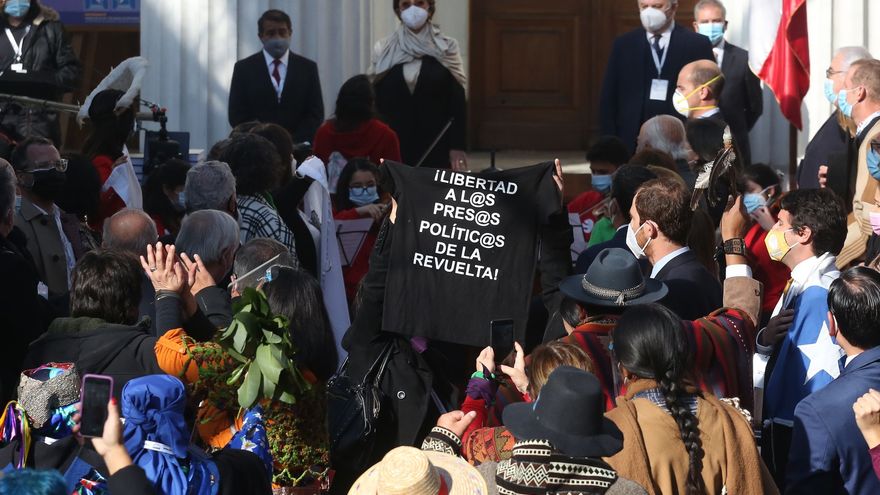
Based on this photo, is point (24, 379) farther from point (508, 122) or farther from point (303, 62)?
point (508, 122)

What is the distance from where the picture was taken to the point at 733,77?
35.7 feet

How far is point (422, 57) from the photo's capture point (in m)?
11.0

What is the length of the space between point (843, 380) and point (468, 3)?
991 centimetres

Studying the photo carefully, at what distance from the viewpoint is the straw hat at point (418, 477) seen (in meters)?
3.29

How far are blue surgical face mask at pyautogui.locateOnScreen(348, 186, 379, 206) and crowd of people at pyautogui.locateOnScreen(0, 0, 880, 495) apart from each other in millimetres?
18

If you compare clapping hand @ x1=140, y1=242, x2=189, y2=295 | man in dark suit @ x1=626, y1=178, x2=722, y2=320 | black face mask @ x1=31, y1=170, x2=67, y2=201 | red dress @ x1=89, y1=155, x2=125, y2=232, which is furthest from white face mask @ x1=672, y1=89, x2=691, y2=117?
clapping hand @ x1=140, y1=242, x2=189, y2=295

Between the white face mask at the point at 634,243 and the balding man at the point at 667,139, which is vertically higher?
the balding man at the point at 667,139

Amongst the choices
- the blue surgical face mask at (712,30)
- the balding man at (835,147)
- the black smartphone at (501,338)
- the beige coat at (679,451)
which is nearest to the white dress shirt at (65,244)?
the black smartphone at (501,338)

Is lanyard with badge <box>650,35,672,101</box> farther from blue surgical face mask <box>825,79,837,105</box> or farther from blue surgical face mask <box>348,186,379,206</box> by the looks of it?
blue surgical face mask <box>348,186,379,206</box>

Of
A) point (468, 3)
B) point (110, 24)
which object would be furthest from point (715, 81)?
point (110, 24)

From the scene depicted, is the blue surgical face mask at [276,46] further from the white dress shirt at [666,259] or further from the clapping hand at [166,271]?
the white dress shirt at [666,259]

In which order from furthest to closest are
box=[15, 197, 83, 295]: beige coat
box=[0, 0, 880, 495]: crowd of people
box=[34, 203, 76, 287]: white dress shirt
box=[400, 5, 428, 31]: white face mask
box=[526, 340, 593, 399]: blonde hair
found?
box=[400, 5, 428, 31]: white face mask
box=[34, 203, 76, 287]: white dress shirt
box=[15, 197, 83, 295]: beige coat
box=[526, 340, 593, 399]: blonde hair
box=[0, 0, 880, 495]: crowd of people

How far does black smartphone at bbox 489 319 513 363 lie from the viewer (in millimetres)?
5039

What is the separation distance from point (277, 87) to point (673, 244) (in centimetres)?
561
